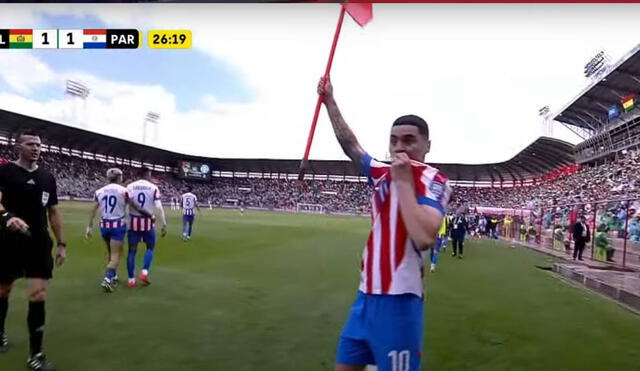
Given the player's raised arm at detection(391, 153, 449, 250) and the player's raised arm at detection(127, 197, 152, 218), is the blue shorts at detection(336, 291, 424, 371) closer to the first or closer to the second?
the player's raised arm at detection(391, 153, 449, 250)

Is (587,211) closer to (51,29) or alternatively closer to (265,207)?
(51,29)

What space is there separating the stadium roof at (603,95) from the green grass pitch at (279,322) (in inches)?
693

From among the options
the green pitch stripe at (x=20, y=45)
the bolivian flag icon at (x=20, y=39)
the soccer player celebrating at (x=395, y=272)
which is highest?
the bolivian flag icon at (x=20, y=39)

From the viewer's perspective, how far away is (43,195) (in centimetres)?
408

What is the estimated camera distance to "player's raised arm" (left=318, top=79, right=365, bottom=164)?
2.45 m

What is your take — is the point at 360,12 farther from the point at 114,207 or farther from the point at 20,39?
the point at 114,207

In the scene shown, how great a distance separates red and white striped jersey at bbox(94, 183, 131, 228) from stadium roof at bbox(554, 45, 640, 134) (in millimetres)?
20988

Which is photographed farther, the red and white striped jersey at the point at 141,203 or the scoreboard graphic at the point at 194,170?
the scoreboard graphic at the point at 194,170

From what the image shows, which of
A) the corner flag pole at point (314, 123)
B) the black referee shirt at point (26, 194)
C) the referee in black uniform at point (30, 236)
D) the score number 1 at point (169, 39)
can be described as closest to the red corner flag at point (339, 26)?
the corner flag pole at point (314, 123)

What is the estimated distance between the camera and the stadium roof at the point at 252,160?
30.5m

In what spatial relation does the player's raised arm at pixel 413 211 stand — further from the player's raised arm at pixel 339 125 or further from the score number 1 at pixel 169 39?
the score number 1 at pixel 169 39

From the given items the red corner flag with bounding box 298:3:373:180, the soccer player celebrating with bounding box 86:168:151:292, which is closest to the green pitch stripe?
the soccer player celebrating with bounding box 86:168:151:292

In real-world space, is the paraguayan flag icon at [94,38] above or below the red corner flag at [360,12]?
above

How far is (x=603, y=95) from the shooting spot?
29.0 metres
